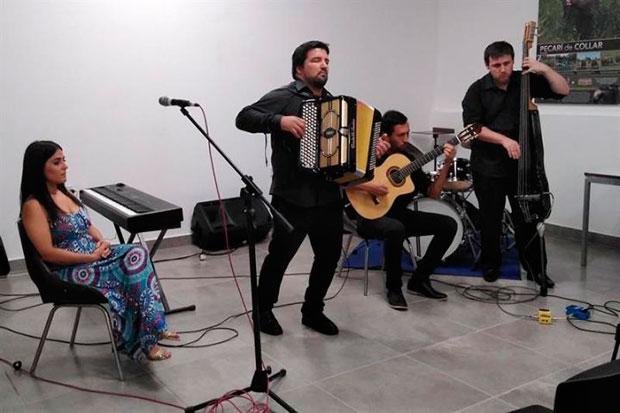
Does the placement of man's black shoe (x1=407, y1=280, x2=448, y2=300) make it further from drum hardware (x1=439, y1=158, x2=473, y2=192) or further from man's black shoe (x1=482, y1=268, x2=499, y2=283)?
drum hardware (x1=439, y1=158, x2=473, y2=192)

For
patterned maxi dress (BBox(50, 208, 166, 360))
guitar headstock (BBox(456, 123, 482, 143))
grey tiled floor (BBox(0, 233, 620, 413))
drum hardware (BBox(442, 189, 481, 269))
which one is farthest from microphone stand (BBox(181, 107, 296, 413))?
drum hardware (BBox(442, 189, 481, 269))

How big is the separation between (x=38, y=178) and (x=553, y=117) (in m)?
4.47

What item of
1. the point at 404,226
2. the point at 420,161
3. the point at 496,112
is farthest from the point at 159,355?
the point at 496,112

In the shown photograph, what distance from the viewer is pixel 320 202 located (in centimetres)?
327

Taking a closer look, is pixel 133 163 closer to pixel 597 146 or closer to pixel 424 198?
pixel 424 198

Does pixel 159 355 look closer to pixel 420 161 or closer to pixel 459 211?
pixel 420 161

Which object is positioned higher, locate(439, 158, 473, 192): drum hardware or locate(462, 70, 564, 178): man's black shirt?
locate(462, 70, 564, 178): man's black shirt

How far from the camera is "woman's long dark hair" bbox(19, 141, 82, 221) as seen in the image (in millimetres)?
2984

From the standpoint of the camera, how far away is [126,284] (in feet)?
9.91

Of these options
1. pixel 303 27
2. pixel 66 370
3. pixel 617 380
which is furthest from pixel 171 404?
pixel 303 27

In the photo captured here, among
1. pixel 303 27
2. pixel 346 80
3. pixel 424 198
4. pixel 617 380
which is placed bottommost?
pixel 424 198

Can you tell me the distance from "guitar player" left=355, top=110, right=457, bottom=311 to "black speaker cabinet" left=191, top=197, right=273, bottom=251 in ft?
5.41

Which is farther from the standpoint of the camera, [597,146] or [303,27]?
[303,27]

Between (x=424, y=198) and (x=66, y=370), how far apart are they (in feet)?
8.41
